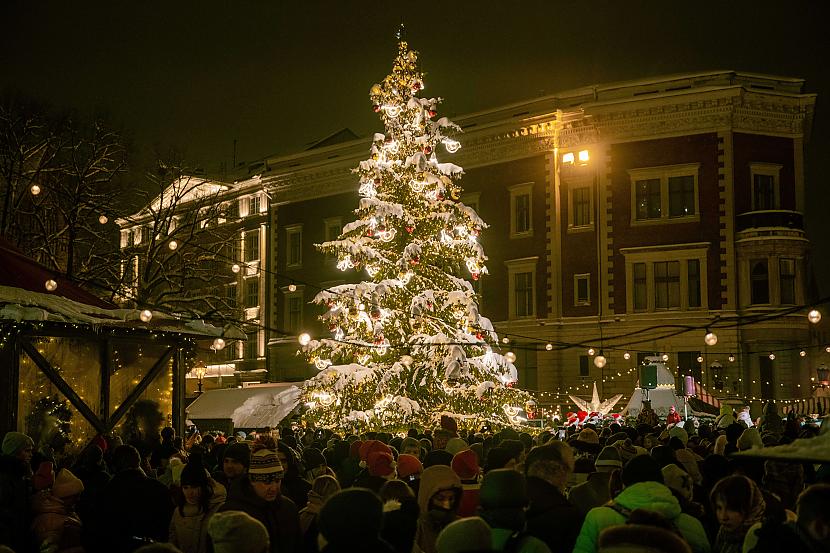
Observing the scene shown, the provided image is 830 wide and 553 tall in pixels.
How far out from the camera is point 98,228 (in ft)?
125

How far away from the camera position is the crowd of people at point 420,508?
191 inches

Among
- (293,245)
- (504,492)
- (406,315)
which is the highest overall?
(293,245)

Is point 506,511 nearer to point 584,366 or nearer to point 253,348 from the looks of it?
point 584,366

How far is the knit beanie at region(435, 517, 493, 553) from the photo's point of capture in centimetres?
499

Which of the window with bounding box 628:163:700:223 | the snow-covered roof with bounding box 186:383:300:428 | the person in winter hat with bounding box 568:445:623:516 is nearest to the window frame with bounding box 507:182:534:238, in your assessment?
the window with bounding box 628:163:700:223

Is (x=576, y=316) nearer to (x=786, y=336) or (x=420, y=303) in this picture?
(x=786, y=336)

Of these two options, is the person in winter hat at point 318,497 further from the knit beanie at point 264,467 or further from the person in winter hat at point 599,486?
the person in winter hat at point 599,486

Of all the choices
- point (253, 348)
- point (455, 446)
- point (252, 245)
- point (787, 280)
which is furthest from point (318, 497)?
point (252, 245)

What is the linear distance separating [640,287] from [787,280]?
6.31m

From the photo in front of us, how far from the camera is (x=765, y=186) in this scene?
42875 millimetres

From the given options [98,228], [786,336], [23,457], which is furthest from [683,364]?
[23,457]

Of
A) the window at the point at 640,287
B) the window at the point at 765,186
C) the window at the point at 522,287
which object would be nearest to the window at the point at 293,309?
the window at the point at 522,287

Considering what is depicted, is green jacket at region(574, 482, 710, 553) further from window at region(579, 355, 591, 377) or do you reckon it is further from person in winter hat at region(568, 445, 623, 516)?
window at region(579, 355, 591, 377)

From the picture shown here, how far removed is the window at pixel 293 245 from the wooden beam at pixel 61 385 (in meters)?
40.4
